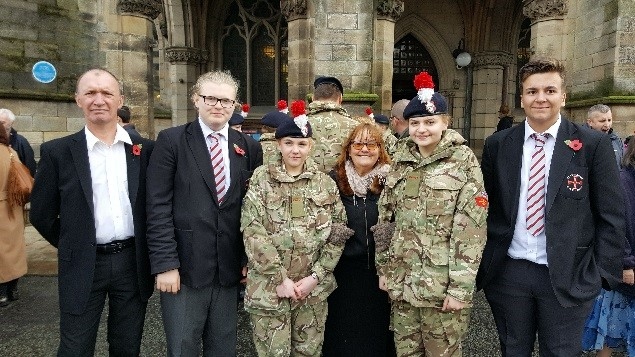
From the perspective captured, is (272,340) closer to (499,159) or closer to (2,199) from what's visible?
(499,159)

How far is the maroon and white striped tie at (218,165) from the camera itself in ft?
8.57

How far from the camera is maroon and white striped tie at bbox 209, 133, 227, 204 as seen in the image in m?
2.61

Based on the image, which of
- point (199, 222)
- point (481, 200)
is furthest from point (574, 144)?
point (199, 222)

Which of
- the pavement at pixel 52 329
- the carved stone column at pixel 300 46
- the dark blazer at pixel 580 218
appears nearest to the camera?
the dark blazer at pixel 580 218

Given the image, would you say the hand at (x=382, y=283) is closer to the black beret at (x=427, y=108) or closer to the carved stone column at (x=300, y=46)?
the black beret at (x=427, y=108)

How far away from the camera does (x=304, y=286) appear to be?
2.61 meters

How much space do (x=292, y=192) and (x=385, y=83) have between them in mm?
5506

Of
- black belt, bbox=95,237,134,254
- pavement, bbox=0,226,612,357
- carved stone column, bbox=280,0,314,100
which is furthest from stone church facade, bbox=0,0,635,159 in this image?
black belt, bbox=95,237,134,254

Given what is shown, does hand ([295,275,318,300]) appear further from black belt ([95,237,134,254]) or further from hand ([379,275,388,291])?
black belt ([95,237,134,254])

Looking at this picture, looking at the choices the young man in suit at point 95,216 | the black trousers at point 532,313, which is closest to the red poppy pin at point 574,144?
the black trousers at point 532,313

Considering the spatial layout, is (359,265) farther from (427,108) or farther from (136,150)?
(136,150)

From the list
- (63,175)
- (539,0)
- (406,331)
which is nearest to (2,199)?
(63,175)

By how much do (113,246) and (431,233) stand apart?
5.99ft

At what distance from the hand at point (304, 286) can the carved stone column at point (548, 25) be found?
7.24 m
